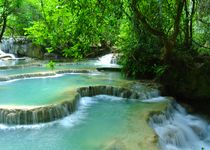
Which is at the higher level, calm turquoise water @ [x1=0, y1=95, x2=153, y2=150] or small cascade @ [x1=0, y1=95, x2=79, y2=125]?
small cascade @ [x1=0, y1=95, x2=79, y2=125]

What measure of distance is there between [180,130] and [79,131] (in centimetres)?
264

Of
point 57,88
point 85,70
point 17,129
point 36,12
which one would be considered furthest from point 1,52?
point 17,129

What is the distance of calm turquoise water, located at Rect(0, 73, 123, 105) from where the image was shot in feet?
30.9

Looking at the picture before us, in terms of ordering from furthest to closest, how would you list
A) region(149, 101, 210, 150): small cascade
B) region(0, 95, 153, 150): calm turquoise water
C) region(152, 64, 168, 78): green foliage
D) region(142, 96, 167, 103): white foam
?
region(152, 64, 168, 78): green foliage < region(142, 96, 167, 103): white foam < region(149, 101, 210, 150): small cascade < region(0, 95, 153, 150): calm turquoise water

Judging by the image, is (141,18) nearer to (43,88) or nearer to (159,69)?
(159,69)

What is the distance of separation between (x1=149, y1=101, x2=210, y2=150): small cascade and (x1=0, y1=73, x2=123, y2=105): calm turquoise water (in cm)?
283

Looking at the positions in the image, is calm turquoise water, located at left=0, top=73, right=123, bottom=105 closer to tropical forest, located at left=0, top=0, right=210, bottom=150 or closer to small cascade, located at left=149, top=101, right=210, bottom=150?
tropical forest, located at left=0, top=0, right=210, bottom=150

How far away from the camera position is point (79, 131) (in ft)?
24.7

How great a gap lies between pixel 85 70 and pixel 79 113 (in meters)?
6.43

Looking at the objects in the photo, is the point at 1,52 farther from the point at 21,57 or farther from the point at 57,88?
the point at 57,88

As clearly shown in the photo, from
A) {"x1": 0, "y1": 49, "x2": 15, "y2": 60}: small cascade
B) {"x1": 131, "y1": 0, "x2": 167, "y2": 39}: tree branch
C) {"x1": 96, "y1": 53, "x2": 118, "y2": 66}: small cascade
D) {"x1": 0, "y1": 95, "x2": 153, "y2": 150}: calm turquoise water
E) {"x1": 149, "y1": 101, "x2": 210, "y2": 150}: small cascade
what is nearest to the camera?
{"x1": 0, "y1": 95, "x2": 153, "y2": 150}: calm turquoise water

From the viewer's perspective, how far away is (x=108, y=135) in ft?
23.2

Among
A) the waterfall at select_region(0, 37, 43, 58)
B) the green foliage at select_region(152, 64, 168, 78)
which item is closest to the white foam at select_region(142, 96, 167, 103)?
the green foliage at select_region(152, 64, 168, 78)

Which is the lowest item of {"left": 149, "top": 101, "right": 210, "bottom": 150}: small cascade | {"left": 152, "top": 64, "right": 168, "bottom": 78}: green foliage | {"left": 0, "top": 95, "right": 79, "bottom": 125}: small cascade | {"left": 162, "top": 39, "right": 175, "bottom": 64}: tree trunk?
{"left": 149, "top": 101, "right": 210, "bottom": 150}: small cascade
